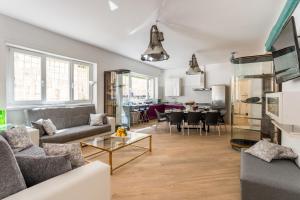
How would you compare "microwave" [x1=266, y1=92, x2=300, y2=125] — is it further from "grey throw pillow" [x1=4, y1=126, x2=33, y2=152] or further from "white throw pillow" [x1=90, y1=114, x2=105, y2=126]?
"white throw pillow" [x1=90, y1=114, x2=105, y2=126]

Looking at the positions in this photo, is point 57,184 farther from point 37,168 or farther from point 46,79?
point 46,79

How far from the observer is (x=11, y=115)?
3.59 meters

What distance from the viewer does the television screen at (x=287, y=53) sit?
6.03 feet

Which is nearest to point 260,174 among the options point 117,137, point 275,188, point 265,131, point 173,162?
point 275,188

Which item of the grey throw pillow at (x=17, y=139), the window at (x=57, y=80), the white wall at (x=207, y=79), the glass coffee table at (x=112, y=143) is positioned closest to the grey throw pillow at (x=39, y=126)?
the grey throw pillow at (x=17, y=139)

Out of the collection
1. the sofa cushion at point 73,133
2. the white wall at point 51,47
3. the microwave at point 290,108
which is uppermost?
the white wall at point 51,47

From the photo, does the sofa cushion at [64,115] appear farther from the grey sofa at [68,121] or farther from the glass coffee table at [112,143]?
the glass coffee table at [112,143]

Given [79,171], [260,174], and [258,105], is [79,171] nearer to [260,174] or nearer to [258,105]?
[260,174]

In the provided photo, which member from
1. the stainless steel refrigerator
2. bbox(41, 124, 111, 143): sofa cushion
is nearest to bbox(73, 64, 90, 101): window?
bbox(41, 124, 111, 143): sofa cushion

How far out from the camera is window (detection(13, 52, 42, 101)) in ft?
12.4

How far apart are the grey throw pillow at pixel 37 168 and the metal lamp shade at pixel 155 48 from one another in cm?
225

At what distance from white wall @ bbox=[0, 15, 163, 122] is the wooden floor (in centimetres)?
268

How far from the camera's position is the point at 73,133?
147 inches

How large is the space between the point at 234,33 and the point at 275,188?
11.9ft
